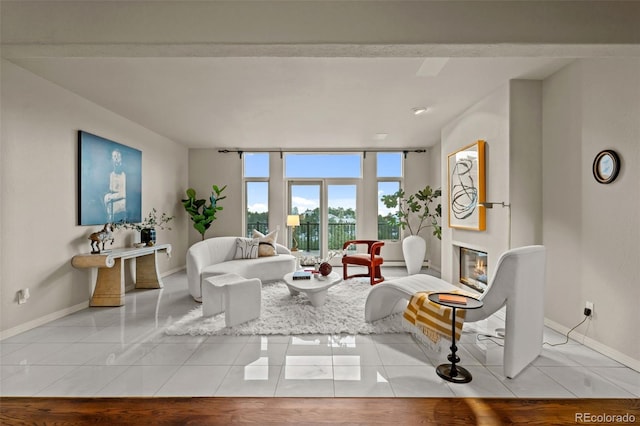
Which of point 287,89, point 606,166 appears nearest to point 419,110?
point 287,89

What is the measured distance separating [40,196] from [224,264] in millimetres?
2241

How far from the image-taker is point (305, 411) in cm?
184

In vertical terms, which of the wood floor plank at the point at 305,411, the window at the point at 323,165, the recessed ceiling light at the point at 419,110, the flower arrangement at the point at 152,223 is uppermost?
the recessed ceiling light at the point at 419,110

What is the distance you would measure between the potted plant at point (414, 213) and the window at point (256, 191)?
271 cm

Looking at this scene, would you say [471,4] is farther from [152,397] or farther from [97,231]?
[97,231]

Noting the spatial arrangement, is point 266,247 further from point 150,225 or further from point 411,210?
point 411,210

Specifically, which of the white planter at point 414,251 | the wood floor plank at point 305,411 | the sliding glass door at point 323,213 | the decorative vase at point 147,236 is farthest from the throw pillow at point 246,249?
the wood floor plank at point 305,411

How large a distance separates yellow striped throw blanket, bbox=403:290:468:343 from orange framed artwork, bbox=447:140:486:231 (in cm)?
172

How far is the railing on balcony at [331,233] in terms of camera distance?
6852mm

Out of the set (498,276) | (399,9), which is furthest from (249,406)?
(399,9)

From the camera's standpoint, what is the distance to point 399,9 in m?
1.93

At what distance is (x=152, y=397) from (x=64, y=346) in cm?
143

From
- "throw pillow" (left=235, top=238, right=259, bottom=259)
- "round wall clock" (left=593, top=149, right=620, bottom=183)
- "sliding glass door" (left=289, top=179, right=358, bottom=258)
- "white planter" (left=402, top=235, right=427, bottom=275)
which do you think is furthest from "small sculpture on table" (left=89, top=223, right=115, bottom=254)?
"round wall clock" (left=593, top=149, right=620, bottom=183)

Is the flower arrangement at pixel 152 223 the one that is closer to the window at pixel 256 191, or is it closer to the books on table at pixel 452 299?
the window at pixel 256 191
